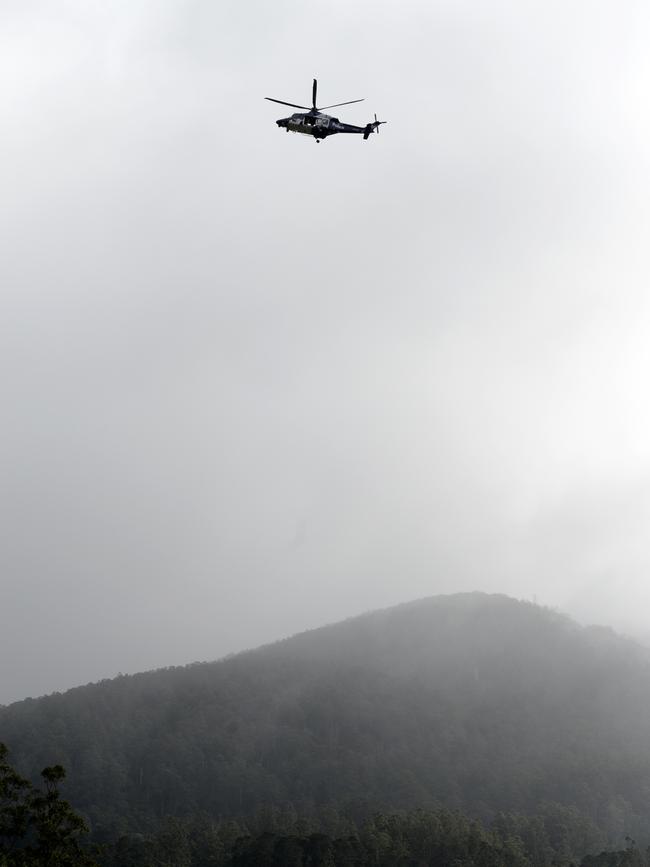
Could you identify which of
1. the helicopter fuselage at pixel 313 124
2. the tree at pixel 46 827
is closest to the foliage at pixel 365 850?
the tree at pixel 46 827

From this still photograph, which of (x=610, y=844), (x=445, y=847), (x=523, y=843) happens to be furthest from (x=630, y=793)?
(x=445, y=847)

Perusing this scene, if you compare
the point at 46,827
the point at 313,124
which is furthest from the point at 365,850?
the point at 313,124

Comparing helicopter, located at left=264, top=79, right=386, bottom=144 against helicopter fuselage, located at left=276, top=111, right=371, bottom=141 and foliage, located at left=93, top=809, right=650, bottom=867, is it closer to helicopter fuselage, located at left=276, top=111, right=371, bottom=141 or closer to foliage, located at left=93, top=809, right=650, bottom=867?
helicopter fuselage, located at left=276, top=111, right=371, bottom=141

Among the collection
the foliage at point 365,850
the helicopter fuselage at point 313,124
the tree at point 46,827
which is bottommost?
the foliage at point 365,850

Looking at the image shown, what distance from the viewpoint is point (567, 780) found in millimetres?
195250

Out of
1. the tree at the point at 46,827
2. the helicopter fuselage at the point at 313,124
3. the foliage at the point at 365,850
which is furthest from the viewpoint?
the foliage at the point at 365,850

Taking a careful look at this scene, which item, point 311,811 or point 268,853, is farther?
point 311,811

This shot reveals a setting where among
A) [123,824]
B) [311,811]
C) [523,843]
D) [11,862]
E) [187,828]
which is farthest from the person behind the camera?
[311,811]

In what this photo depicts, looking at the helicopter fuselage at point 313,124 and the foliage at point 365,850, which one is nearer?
the helicopter fuselage at point 313,124

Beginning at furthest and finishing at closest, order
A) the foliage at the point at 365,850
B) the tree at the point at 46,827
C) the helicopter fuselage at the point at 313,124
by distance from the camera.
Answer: the foliage at the point at 365,850 → the helicopter fuselage at the point at 313,124 → the tree at the point at 46,827

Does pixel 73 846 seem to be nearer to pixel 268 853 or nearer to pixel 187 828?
pixel 268 853

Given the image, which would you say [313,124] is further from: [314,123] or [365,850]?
[365,850]

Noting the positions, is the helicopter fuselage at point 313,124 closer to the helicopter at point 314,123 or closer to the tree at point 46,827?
the helicopter at point 314,123

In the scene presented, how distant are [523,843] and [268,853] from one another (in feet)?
150
